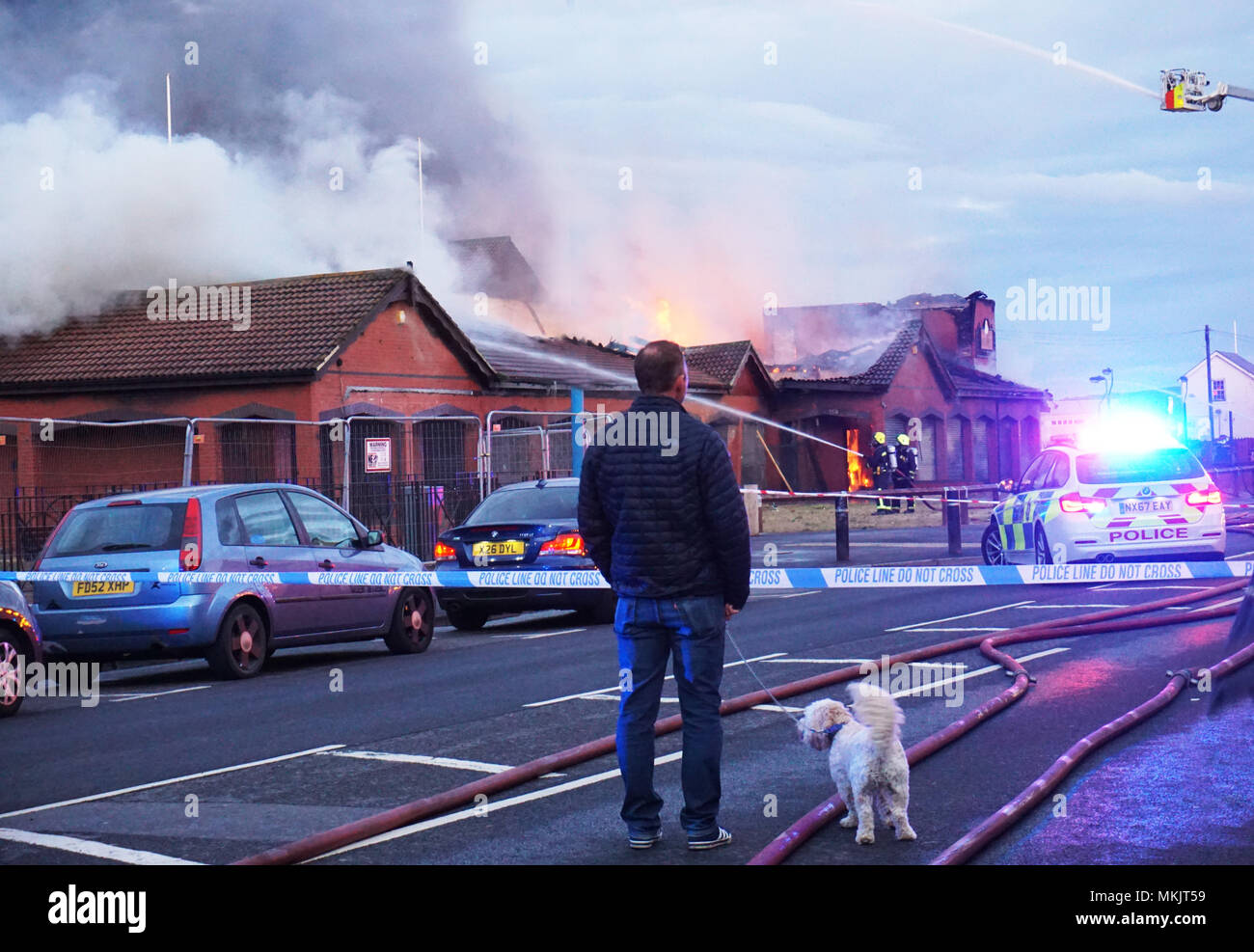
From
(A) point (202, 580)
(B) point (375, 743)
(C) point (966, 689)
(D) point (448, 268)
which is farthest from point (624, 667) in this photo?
(D) point (448, 268)

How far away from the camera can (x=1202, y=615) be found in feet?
41.9

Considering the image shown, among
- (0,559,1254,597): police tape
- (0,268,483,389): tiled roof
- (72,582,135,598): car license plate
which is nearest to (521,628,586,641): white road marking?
(0,559,1254,597): police tape

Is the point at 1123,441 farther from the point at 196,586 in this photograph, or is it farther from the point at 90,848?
the point at 90,848

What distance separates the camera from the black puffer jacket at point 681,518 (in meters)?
5.72

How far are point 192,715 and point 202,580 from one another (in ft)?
6.15

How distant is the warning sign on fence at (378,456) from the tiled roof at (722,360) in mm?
18548

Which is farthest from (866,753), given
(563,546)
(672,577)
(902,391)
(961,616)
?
(902,391)

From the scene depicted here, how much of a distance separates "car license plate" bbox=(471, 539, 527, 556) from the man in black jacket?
30.5 ft

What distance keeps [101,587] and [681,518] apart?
7.33 meters

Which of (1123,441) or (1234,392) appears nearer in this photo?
(1123,441)

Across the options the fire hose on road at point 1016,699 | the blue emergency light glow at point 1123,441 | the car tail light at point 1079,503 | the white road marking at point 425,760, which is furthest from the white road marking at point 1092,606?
the white road marking at point 425,760

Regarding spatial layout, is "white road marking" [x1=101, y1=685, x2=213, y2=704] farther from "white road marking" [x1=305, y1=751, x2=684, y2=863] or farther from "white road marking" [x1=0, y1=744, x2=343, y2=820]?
"white road marking" [x1=305, y1=751, x2=684, y2=863]

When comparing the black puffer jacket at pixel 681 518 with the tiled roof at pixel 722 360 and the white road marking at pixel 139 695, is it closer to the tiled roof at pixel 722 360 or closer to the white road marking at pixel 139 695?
the white road marking at pixel 139 695

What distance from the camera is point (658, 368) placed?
5883 mm
